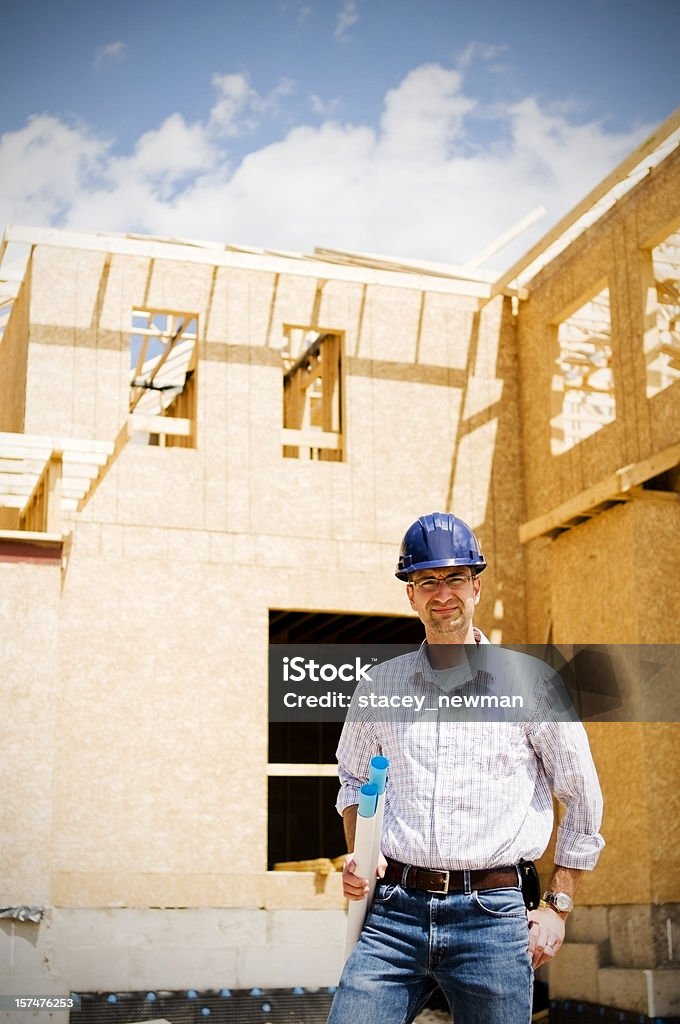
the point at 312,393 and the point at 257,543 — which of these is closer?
the point at 257,543

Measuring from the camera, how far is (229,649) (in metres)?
11.3

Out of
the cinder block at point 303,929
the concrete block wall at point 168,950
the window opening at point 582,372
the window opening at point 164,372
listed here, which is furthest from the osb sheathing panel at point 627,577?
the window opening at point 164,372

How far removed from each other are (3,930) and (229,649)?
305 centimetres

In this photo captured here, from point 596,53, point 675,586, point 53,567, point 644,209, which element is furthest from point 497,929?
point 596,53

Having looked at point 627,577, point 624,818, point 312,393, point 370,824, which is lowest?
point 624,818

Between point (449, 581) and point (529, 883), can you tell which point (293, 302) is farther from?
point (529, 883)

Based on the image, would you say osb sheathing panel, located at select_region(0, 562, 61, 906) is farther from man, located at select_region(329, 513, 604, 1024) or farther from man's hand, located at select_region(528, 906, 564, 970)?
man's hand, located at select_region(528, 906, 564, 970)

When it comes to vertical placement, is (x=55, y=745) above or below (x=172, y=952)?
above

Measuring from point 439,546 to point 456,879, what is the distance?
828 mm

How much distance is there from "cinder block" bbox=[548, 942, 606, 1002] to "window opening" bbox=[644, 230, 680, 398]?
4.66m

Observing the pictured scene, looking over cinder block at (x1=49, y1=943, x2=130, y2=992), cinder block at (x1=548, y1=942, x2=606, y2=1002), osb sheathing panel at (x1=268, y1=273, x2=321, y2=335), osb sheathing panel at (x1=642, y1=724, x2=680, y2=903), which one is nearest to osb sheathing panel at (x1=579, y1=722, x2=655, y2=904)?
osb sheathing panel at (x1=642, y1=724, x2=680, y2=903)

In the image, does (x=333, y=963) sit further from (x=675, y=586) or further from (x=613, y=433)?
(x=613, y=433)

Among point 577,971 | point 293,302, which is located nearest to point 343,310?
point 293,302

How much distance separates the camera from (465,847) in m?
2.96
